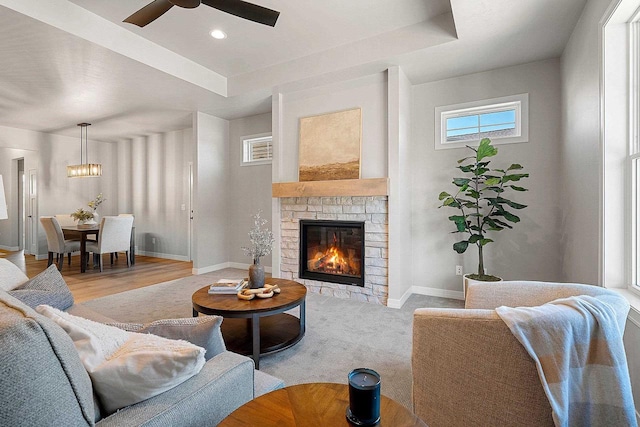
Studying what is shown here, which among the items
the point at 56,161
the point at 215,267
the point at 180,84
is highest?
the point at 180,84

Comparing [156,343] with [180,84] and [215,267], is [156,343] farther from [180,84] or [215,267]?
[215,267]

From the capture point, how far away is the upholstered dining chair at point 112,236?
200 inches

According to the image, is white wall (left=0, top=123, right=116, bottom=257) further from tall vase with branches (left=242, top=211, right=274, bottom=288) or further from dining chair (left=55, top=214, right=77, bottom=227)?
tall vase with branches (left=242, top=211, right=274, bottom=288)

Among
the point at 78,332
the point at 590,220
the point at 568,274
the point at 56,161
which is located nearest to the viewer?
the point at 78,332

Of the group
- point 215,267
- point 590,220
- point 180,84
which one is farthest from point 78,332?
point 215,267

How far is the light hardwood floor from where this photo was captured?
4062mm

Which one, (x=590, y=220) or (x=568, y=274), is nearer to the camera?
(x=590, y=220)

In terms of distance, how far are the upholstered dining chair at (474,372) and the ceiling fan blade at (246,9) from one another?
7.36 feet

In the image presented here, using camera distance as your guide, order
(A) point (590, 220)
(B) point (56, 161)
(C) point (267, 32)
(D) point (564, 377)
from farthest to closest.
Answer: (B) point (56, 161) < (C) point (267, 32) < (A) point (590, 220) < (D) point (564, 377)

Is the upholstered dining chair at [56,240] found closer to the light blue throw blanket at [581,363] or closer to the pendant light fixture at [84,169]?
the pendant light fixture at [84,169]

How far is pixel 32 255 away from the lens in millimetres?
6660

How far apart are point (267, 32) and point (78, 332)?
323cm

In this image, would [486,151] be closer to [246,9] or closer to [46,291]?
[246,9]

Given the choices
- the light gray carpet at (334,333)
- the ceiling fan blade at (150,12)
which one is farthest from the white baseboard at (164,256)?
the ceiling fan blade at (150,12)
